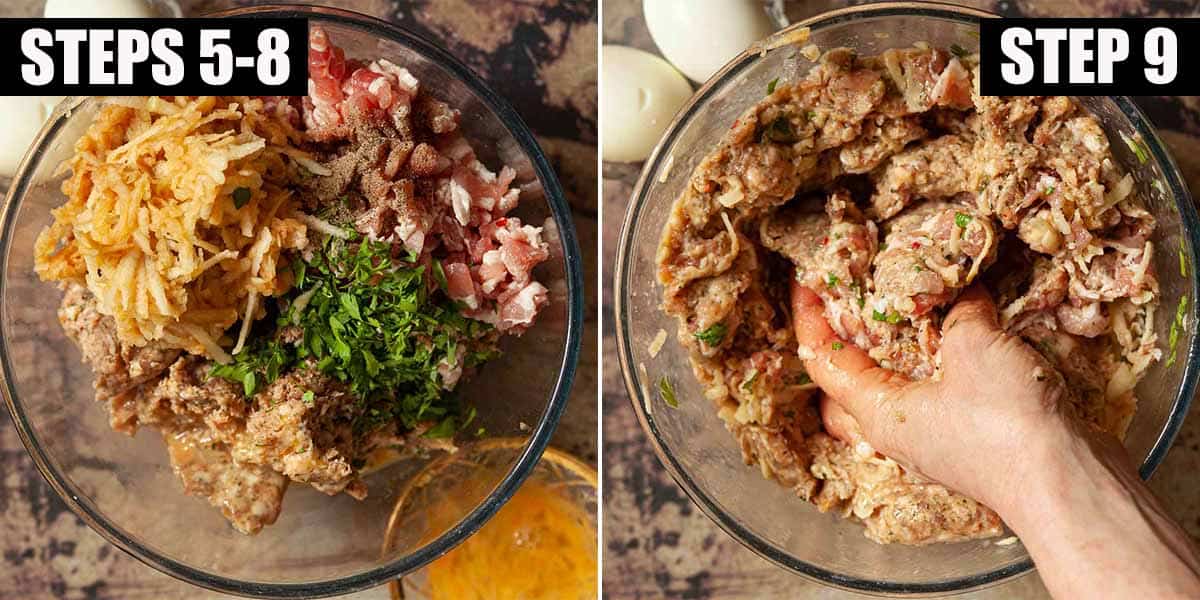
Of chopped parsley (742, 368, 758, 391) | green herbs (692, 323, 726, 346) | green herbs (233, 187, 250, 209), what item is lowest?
chopped parsley (742, 368, 758, 391)

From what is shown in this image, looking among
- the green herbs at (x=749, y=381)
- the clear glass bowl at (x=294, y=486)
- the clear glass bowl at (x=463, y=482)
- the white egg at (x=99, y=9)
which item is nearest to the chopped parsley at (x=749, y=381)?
the green herbs at (x=749, y=381)

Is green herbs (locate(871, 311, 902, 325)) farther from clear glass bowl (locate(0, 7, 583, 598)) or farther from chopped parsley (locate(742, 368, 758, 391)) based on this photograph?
clear glass bowl (locate(0, 7, 583, 598))

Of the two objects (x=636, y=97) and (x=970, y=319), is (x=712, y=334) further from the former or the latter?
(x=636, y=97)

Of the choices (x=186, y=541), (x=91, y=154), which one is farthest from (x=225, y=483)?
(x=91, y=154)

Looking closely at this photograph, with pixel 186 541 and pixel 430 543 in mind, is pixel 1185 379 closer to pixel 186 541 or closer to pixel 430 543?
pixel 430 543

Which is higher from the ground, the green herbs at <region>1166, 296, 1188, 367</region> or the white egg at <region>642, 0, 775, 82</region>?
the white egg at <region>642, 0, 775, 82</region>

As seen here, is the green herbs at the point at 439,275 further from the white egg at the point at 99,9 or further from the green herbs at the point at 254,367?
the white egg at the point at 99,9

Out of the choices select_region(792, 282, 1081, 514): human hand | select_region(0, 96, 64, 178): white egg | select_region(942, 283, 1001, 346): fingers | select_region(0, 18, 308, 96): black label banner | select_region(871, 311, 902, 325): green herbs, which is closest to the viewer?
select_region(792, 282, 1081, 514): human hand

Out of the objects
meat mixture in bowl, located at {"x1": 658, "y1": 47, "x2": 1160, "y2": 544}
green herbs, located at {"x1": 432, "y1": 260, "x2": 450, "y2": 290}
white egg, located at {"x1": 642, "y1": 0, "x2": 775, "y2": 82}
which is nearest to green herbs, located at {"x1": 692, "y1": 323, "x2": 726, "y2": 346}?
meat mixture in bowl, located at {"x1": 658, "y1": 47, "x2": 1160, "y2": 544}
